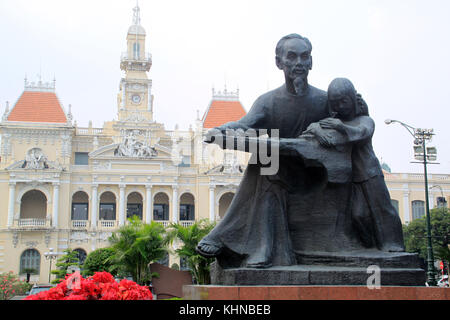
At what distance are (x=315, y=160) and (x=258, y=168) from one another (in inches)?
20.5

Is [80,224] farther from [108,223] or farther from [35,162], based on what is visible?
[35,162]

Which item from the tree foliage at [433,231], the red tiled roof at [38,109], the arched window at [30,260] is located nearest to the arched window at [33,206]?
the arched window at [30,260]

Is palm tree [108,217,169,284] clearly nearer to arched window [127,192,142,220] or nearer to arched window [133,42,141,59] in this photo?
arched window [127,192,142,220]

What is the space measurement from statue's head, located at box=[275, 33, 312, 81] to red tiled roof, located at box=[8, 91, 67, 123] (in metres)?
44.1

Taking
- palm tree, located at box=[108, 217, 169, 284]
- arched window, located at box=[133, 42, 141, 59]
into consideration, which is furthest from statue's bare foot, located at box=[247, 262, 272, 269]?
arched window, located at box=[133, 42, 141, 59]

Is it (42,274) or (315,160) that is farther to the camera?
(42,274)

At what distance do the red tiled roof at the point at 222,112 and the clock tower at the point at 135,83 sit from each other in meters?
6.08

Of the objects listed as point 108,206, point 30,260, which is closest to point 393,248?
point 30,260

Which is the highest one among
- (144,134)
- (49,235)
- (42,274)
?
(144,134)

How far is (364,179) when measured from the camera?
4.89 m
